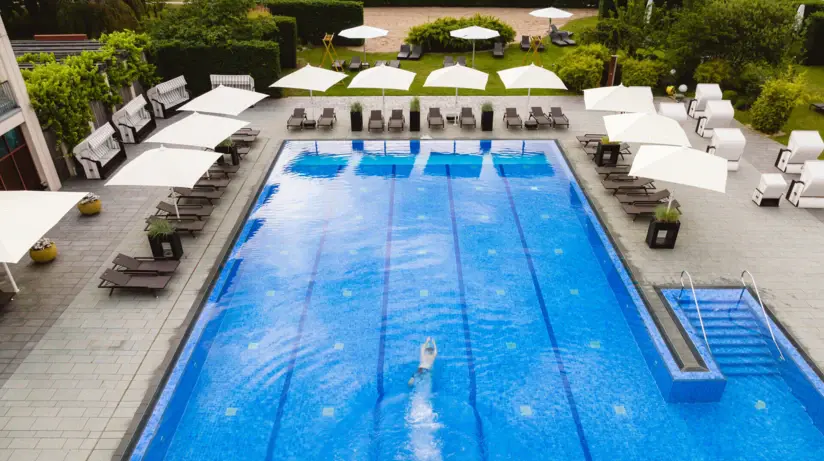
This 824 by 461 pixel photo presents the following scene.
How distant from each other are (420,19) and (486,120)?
18.8 meters

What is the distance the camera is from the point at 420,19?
115 ft

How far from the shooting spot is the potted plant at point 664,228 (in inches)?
484

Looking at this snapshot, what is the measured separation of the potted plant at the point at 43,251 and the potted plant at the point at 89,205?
176cm

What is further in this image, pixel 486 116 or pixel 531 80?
pixel 486 116

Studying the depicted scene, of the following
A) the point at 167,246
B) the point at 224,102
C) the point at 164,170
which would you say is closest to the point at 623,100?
the point at 224,102

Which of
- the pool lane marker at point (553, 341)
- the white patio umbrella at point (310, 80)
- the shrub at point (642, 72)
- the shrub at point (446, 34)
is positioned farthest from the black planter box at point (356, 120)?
the shrub at point (446, 34)

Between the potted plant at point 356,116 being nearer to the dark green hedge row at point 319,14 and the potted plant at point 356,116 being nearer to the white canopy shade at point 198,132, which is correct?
the white canopy shade at point 198,132

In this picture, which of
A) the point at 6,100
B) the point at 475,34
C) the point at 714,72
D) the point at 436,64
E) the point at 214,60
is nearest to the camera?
the point at 6,100

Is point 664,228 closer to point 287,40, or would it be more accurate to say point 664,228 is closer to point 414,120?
point 414,120

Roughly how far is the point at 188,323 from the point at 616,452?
7491 millimetres

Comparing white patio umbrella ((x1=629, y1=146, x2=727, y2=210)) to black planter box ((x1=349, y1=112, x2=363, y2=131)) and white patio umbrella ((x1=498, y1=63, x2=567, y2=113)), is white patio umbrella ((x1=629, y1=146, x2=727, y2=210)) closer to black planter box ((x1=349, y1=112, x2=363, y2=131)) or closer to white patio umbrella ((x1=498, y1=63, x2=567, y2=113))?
white patio umbrella ((x1=498, y1=63, x2=567, y2=113))

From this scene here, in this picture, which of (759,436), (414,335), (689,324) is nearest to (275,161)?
(414,335)

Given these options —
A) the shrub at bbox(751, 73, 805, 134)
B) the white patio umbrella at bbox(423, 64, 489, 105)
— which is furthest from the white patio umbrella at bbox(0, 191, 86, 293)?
the shrub at bbox(751, 73, 805, 134)

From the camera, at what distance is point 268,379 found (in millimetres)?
9477
